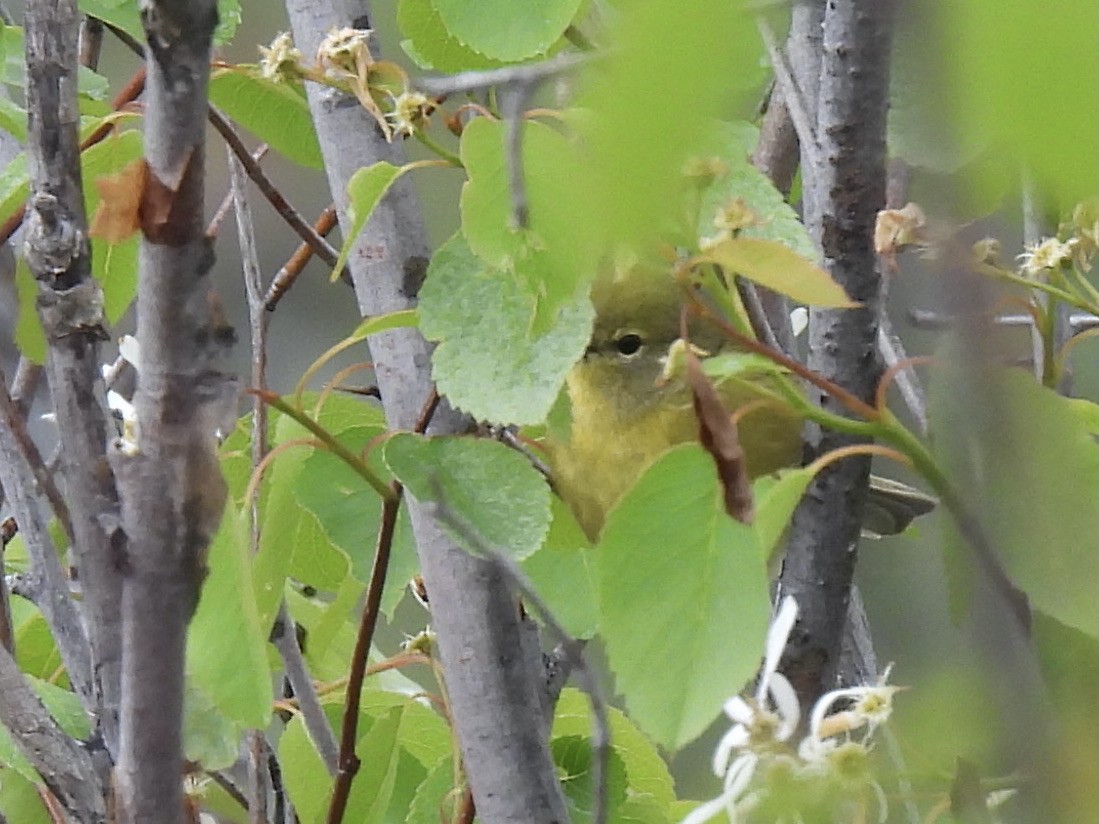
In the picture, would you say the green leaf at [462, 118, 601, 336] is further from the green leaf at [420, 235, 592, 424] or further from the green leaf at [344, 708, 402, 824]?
the green leaf at [344, 708, 402, 824]

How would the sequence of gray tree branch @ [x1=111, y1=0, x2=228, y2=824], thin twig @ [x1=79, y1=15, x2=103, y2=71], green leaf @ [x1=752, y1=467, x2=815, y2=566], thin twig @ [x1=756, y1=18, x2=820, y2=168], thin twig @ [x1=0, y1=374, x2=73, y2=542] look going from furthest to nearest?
thin twig @ [x1=79, y1=15, x2=103, y2=71] → thin twig @ [x1=756, y1=18, x2=820, y2=168] → thin twig @ [x1=0, y1=374, x2=73, y2=542] → green leaf @ [x1=752, y1=467, x2=815, y2=566] → gray tree branch @ [x1=111, y1=0, x2=228, y2=824]

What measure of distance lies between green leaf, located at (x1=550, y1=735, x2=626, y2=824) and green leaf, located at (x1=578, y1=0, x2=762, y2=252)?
2.03ft

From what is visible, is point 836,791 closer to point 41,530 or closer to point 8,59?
point 41,530

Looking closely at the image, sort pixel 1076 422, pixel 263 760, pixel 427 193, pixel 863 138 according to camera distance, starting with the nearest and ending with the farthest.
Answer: pixel 1076 422
pixel 863 138
pixel 263 760
pixel 427 193

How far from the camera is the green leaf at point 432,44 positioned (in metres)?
0.80

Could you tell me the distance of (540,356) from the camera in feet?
2.08

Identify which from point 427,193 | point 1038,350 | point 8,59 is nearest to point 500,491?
point 1038,350

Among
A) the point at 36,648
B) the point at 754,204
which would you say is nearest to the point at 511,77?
the point at 754,204

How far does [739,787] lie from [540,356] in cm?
21

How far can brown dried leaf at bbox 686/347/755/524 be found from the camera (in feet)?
1.79

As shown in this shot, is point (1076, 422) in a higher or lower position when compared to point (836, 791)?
higher

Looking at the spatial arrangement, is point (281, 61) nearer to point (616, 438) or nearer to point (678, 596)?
point (678, 596)

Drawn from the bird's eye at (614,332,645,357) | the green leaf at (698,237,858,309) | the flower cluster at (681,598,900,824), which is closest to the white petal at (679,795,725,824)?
the flower cluster at (681,598,900,824)

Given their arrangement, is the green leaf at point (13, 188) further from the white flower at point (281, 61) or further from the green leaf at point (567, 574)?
the green leaf at point (567, 574)
